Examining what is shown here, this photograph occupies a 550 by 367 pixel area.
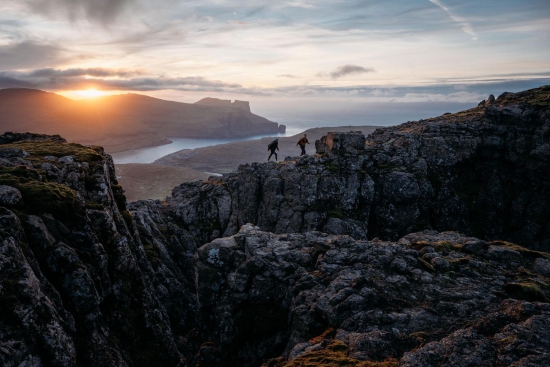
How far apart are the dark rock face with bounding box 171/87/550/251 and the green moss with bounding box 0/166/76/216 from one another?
2787 centimetres

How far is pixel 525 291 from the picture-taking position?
17203mm

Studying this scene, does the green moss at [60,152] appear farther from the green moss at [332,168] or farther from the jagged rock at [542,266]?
the jagged rock at [542,266]

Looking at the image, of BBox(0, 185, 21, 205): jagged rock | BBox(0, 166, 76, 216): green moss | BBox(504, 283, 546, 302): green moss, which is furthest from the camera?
BBox(0, 166, 76, 216): green moss

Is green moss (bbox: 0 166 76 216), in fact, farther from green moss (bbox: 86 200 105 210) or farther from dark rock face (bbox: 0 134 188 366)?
green moss (bbox: 86 200 105 210)

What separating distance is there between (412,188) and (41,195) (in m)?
41.5

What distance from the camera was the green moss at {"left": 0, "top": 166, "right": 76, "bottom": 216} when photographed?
1845 centimetres

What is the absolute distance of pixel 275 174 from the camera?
155 ft

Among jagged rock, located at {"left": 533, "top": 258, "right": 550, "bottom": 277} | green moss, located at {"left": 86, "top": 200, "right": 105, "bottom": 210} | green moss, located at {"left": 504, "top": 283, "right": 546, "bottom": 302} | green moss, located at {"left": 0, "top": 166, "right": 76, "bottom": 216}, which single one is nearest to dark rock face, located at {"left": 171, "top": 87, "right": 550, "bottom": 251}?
jagged rock, located at {"left": 533, "top": 258, "right": 550, "bottom": 277}

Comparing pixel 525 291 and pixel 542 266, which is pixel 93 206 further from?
pixel 542 266

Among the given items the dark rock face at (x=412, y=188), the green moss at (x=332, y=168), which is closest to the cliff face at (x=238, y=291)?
the dark rock face at (x=412, y=188)

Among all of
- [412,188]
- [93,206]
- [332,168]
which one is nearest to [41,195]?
[93,206]

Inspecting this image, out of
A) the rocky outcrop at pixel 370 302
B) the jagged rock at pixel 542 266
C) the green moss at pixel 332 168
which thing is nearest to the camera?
the rocky outcrop at pixel 370 302

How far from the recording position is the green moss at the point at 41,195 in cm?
1845

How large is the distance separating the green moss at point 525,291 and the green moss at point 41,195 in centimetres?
2621
